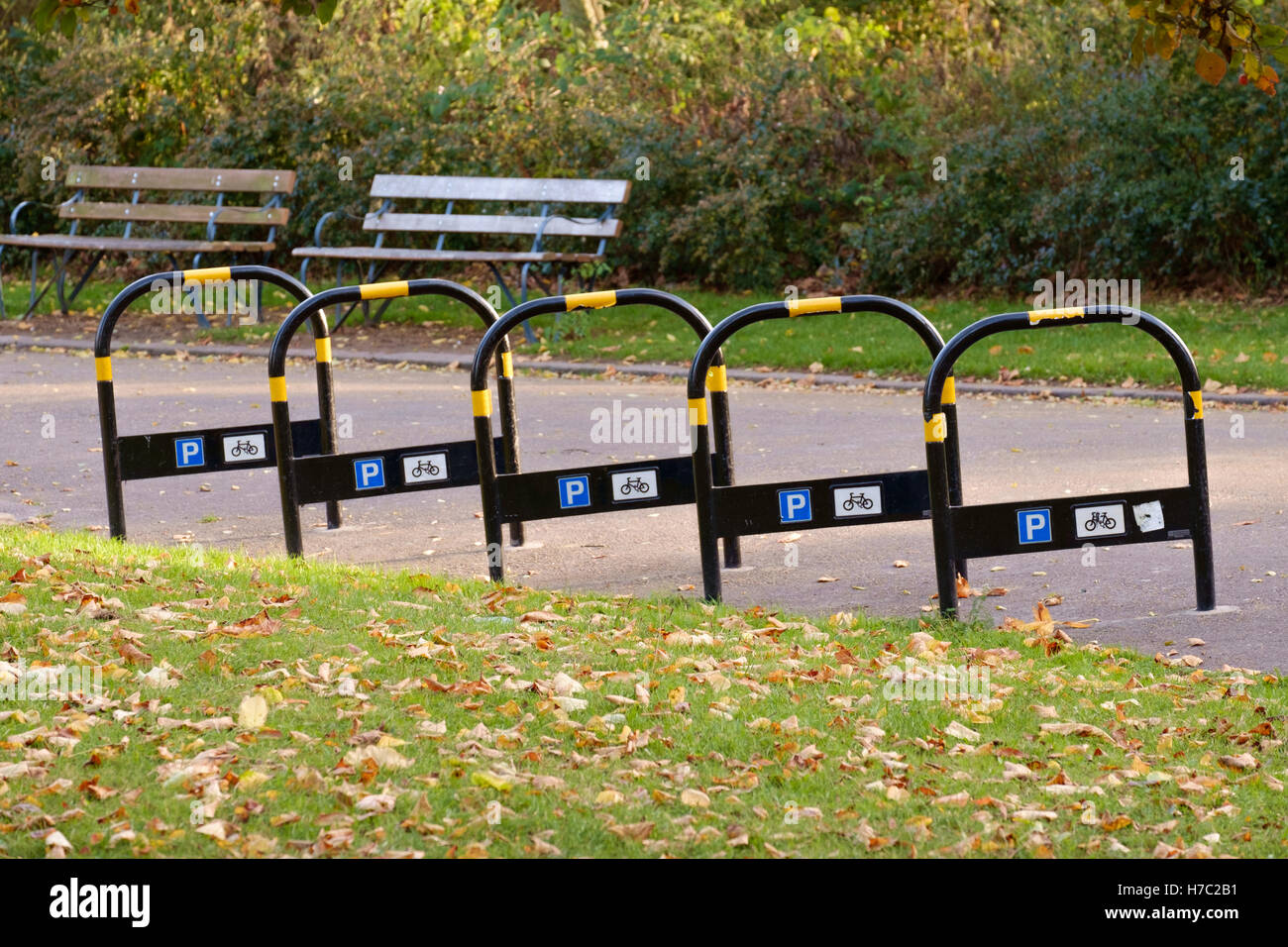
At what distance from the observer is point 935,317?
1462 cm

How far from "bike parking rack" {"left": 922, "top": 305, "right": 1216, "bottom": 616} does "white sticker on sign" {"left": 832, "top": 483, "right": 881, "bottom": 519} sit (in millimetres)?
364

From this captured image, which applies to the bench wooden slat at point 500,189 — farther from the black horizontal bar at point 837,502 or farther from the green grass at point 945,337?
the black horizontal bar at point 837,502

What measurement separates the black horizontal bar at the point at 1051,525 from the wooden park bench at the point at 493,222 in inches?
332

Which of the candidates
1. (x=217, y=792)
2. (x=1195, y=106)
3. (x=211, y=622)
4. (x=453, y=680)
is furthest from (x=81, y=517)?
(x=1195, y=106)

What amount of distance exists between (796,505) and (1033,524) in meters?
0.92

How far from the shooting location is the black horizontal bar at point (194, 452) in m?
7.75

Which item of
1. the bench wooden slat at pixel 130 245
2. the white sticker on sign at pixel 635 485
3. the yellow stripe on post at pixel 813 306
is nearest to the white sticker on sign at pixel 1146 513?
the yellow stripe on post at pixel 813 306

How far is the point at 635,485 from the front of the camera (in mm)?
6969

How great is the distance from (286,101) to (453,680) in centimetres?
1507

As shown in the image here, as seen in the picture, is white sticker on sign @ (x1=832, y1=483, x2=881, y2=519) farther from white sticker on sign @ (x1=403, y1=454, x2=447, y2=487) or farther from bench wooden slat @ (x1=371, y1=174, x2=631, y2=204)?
bench wooden slat @ (x1=371, y1=174, x2=631, y2=204)

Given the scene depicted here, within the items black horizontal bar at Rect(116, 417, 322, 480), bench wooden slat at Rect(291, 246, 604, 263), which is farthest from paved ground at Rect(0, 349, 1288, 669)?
bench wooden slat at Rect(291, 246, 604, 263)

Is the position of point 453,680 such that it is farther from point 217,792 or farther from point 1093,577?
point 1093,577

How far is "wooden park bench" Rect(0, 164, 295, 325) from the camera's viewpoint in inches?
648

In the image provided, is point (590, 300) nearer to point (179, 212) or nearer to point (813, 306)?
point (813, 306)
